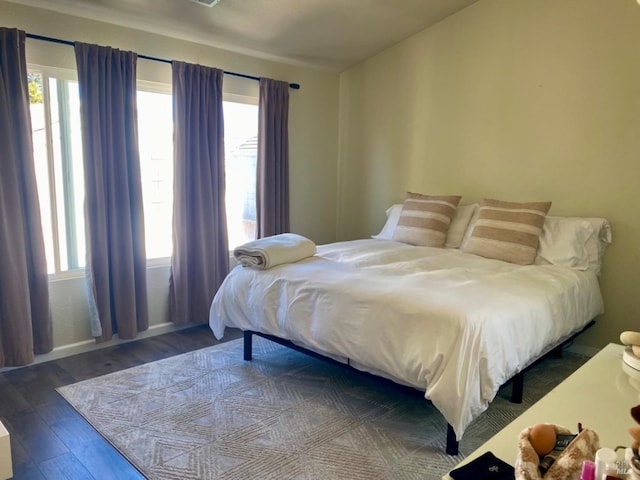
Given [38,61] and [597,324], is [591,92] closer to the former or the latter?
[597,324]

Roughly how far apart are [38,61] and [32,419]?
2.13 metres

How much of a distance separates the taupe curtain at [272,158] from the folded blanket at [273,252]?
1.14m

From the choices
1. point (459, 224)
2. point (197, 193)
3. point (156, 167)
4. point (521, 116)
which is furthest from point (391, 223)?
point (156, 167)

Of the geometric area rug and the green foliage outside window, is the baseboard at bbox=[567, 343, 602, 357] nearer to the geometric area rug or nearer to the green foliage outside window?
the geometric area rug

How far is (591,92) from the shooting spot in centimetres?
314

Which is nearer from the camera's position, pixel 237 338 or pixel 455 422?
pixel 455 422

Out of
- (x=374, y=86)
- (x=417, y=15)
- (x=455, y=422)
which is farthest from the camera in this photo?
(x=374, y=86)

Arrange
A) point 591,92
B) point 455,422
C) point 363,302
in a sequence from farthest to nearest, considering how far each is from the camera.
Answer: point 591,92
point 363,302
point 455,422

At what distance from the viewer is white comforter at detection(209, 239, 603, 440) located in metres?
1.92

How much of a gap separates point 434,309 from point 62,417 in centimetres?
197

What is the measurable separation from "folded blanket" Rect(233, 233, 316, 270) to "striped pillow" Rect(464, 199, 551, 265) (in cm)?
124

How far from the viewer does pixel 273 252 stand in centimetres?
281

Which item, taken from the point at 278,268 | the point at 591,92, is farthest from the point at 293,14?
the point at 591,92

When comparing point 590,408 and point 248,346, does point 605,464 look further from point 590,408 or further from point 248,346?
point 248,346
